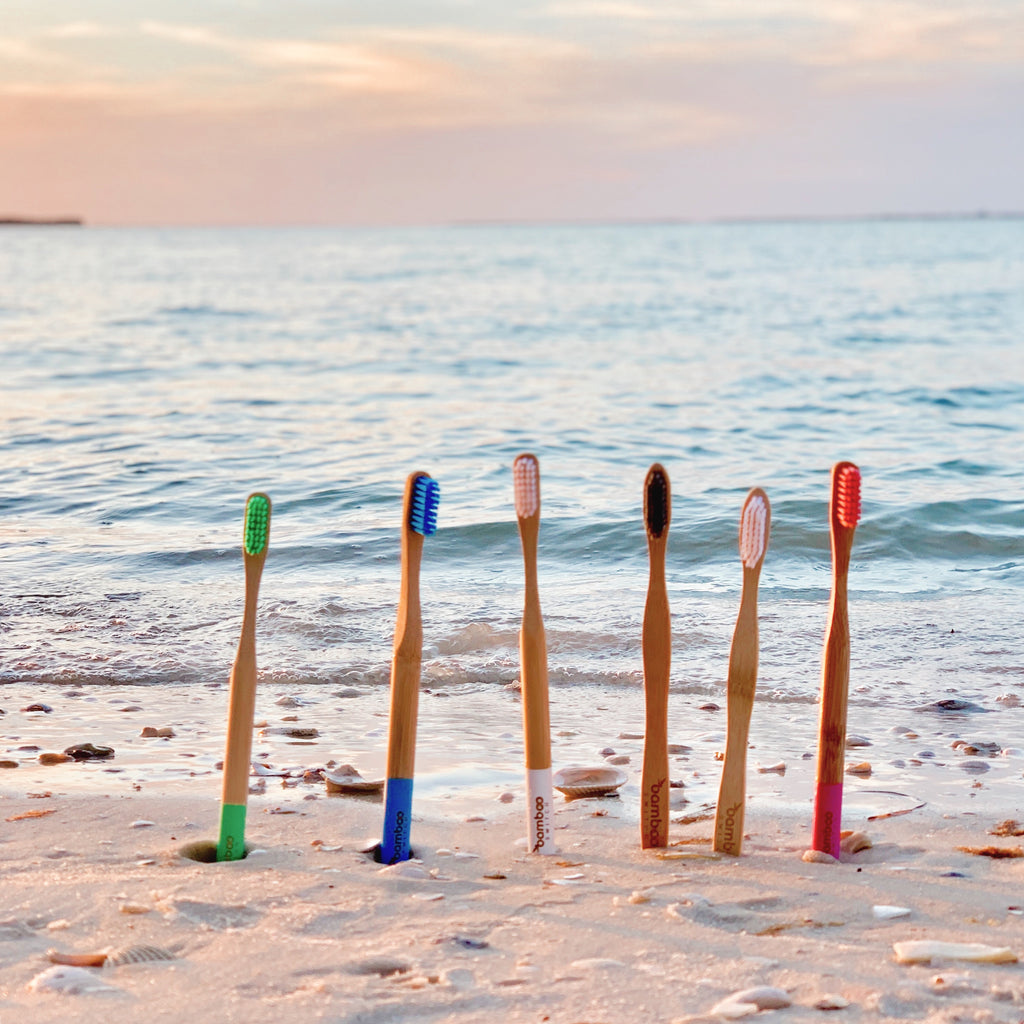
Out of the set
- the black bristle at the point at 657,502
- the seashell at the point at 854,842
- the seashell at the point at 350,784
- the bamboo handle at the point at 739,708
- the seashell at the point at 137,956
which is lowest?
the seashell at the point at 350,784

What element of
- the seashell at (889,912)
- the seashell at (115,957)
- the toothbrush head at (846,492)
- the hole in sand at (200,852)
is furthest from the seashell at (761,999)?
the hole in sand at (200,852)

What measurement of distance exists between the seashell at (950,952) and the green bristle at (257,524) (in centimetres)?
170

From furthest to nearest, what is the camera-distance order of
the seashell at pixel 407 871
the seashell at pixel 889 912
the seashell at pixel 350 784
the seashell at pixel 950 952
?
the seashell at pixel 350 784, the seashell at pixel 407 871, the seashell at pixel 889 912, the seashell at pixel 950 952

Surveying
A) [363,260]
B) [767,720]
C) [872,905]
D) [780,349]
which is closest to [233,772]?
[872,905]

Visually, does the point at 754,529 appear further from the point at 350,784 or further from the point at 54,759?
the point at 54,759

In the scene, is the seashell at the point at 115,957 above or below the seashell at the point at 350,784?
above

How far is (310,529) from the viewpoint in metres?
8.90

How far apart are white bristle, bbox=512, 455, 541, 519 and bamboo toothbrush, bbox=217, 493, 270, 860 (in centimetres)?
61

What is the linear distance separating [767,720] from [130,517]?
614cm

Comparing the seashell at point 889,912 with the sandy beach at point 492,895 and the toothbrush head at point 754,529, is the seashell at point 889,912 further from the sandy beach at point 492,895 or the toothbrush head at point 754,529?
the toothbrush head at point 754,529

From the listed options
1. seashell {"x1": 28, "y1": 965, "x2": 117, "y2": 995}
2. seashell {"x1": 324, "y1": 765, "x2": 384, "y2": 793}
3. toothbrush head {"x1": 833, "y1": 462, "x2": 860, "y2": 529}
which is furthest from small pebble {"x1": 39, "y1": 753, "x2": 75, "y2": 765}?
toothbrush head {"x1": 833, "y1": 462, "x2": 860, "y2": 529}

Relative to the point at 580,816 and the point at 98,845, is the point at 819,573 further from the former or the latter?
the point at 98,845

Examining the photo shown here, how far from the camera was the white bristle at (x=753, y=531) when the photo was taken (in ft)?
9.53

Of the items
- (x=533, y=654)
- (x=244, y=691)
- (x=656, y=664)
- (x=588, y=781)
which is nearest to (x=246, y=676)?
(x=244, y=691)
